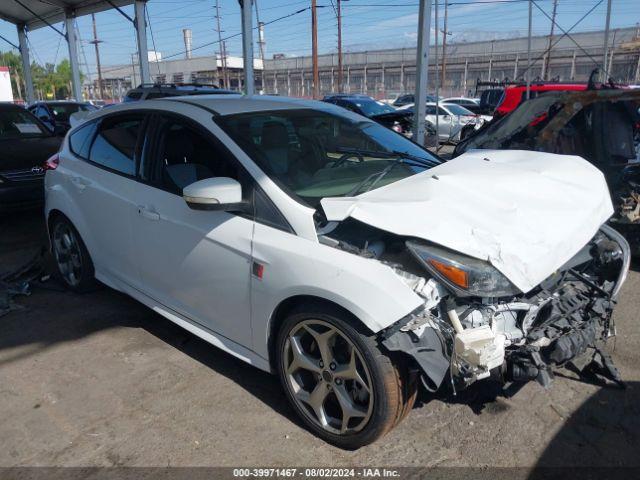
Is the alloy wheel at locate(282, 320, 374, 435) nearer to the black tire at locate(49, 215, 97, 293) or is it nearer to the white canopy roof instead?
the black tire at locate(49, 215, 97, 293)

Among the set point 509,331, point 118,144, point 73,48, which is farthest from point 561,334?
point 73,48

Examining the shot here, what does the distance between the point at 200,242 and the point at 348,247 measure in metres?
0.98

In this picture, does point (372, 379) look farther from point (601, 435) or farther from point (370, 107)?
point (370, 107)

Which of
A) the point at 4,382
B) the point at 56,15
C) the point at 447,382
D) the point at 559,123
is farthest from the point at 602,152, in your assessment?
the point at 56,15

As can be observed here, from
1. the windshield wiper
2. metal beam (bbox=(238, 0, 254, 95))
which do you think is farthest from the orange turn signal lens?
metal beam (bbox=(238, 0, 254, 95))

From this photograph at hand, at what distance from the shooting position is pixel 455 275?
90.1 inches

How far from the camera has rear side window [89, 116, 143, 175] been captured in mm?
3650

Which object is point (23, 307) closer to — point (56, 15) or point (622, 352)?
point (622, 352)

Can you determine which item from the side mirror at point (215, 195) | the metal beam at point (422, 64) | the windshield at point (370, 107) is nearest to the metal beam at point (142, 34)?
the windshield at point (370, 107)

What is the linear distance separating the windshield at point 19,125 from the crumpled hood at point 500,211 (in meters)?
6.96

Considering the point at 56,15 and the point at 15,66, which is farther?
the point at 15,66

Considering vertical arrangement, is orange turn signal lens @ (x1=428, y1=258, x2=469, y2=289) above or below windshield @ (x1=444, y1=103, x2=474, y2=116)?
above

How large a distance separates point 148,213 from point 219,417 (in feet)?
4.47

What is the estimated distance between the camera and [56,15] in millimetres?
16156
